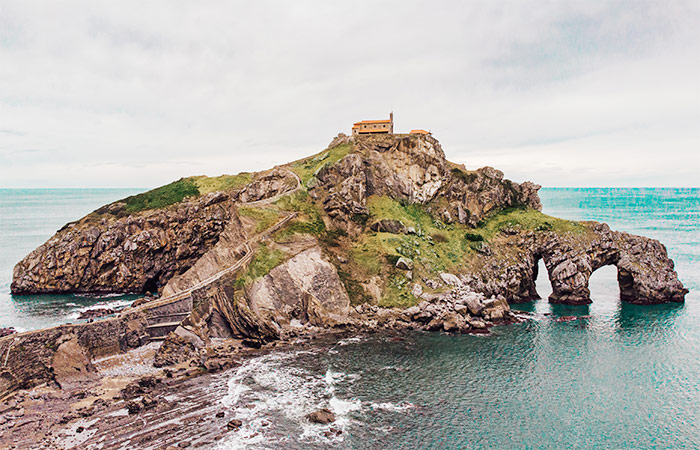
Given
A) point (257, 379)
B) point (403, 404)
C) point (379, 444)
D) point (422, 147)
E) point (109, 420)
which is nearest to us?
point (379, 444)

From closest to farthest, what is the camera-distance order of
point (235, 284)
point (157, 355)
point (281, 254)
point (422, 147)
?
point (157, 355) → point (235, 284) → point (281, 254) → point (422, 147)

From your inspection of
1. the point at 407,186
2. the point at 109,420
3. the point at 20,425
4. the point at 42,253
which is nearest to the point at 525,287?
the point at 407,186

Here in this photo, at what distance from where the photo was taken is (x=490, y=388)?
51.9 meters

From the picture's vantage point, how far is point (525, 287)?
90.5 metres

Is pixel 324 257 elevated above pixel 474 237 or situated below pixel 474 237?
below

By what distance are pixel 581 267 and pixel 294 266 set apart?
5944cm

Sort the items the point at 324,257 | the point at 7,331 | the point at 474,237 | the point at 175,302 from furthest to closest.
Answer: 1. the point at 474,237
2. the point at 324,257
3. the point at 175,302
4. the point at 7,331

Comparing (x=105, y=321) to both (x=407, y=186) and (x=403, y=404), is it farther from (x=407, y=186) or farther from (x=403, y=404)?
(x=407, y=186)

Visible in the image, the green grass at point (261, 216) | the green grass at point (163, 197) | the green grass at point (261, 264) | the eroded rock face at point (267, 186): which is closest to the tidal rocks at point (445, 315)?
the green grass at point (261, 264)

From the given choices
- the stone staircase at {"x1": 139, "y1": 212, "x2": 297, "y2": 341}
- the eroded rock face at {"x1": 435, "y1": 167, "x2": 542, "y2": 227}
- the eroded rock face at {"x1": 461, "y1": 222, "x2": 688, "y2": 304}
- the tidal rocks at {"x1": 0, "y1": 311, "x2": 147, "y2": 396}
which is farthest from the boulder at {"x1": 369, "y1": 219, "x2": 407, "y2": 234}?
the tidal rocks at {"x1": 0, "y1": 311, "x2": 147, "y2": 396}

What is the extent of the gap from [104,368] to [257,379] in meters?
22.0

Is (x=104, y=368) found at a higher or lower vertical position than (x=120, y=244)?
lower

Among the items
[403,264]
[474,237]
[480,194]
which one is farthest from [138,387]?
[480,194]

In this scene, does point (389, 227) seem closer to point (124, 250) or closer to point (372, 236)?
point (372, 236)
